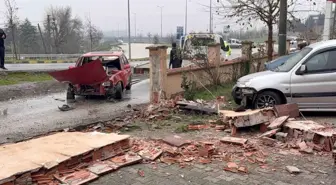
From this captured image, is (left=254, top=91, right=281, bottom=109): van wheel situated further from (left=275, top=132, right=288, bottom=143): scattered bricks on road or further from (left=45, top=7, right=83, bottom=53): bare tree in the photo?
(left=45, top=7, right=83, bottom=53): bare tree

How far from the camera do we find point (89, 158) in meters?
5.10

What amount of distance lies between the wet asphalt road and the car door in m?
4.69

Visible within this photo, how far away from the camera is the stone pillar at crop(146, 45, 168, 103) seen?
10859mm

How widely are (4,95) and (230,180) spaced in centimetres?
1164

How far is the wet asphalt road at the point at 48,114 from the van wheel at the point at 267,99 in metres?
3.76

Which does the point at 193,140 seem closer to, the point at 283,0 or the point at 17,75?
the point at 283,0

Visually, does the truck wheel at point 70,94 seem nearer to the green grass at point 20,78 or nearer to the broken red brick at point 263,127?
the green grass at point 20,78

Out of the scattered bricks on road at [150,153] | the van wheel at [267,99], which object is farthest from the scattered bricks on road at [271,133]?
the van wheel at [267,99]

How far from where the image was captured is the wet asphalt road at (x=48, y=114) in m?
8.49

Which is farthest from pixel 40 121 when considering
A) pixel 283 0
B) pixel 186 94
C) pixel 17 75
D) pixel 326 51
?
pixel 17 75

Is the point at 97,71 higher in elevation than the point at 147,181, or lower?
higher

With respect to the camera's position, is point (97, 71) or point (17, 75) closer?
point (97, 71)

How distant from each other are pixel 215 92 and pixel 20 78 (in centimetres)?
1063

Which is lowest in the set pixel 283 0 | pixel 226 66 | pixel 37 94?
pixel 37 94
